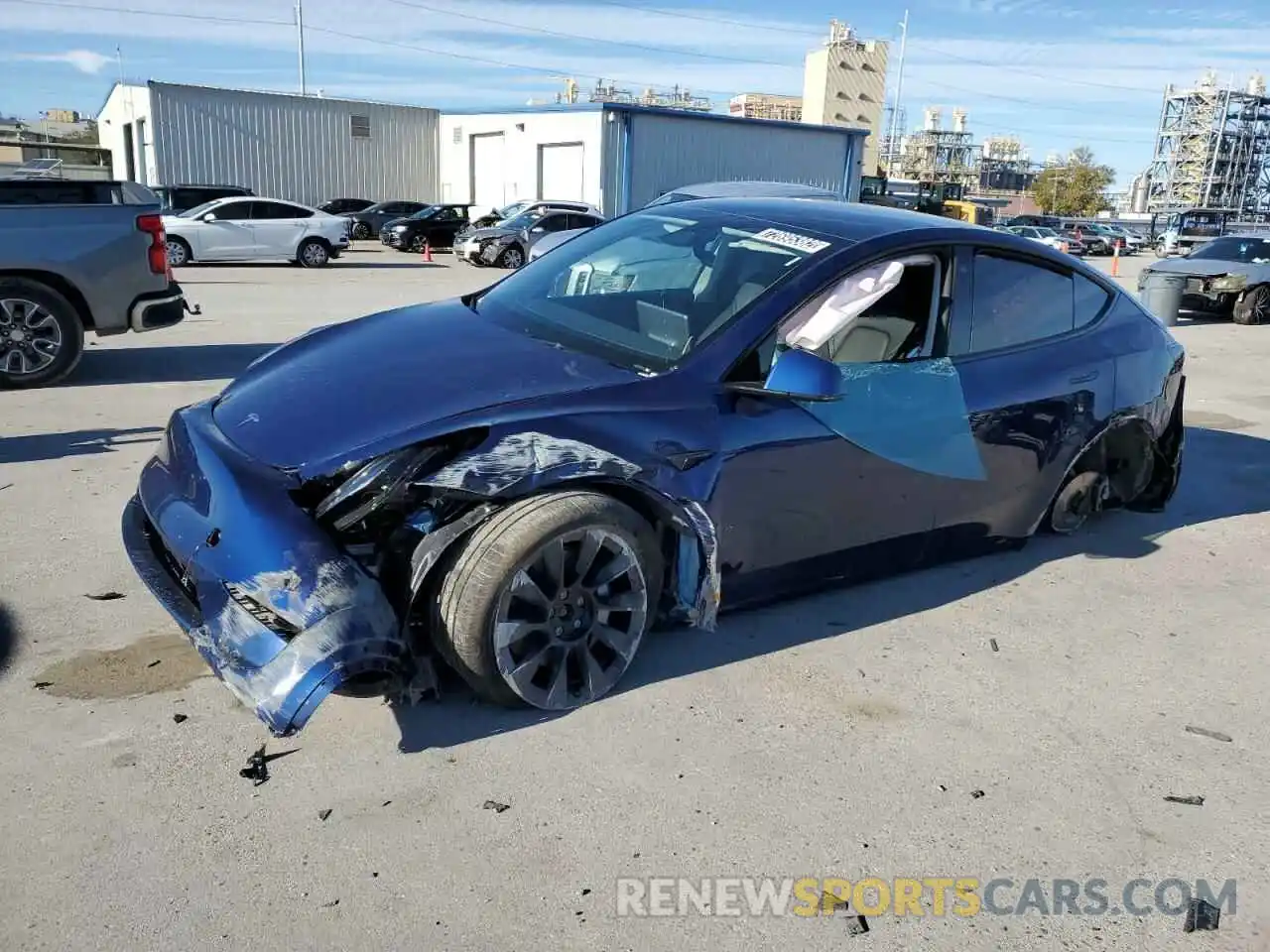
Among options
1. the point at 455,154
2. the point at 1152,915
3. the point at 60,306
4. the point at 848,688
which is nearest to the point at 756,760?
the point at 848,688

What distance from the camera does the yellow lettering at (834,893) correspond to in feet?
8.61

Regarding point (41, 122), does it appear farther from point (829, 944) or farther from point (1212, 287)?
point (829, 944)

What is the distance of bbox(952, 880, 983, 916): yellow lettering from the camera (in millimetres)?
2641

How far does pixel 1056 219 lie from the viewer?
52.4 m

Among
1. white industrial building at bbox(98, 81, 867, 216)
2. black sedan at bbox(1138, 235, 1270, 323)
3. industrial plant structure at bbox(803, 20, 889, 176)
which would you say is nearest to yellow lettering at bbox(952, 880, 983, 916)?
black sedan at bbox(1138, 235, 1270, 323)

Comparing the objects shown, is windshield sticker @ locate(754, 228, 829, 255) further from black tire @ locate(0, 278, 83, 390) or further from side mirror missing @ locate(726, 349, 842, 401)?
black tire @ locate(0, 278, 83, 390)

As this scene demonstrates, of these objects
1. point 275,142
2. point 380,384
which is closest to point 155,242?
point 380,384

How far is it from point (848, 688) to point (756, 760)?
0.64m

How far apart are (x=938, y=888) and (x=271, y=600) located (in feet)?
6.49

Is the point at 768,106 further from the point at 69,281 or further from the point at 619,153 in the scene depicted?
the point at 69,281

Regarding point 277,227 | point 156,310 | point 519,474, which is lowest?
point 277,227

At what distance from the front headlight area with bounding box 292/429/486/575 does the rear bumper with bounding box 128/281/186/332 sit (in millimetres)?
6027

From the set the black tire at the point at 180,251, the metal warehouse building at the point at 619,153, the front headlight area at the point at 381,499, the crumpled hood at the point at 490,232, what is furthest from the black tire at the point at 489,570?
the metal warehouse building at the point at 619,153

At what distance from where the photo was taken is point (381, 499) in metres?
3.05
